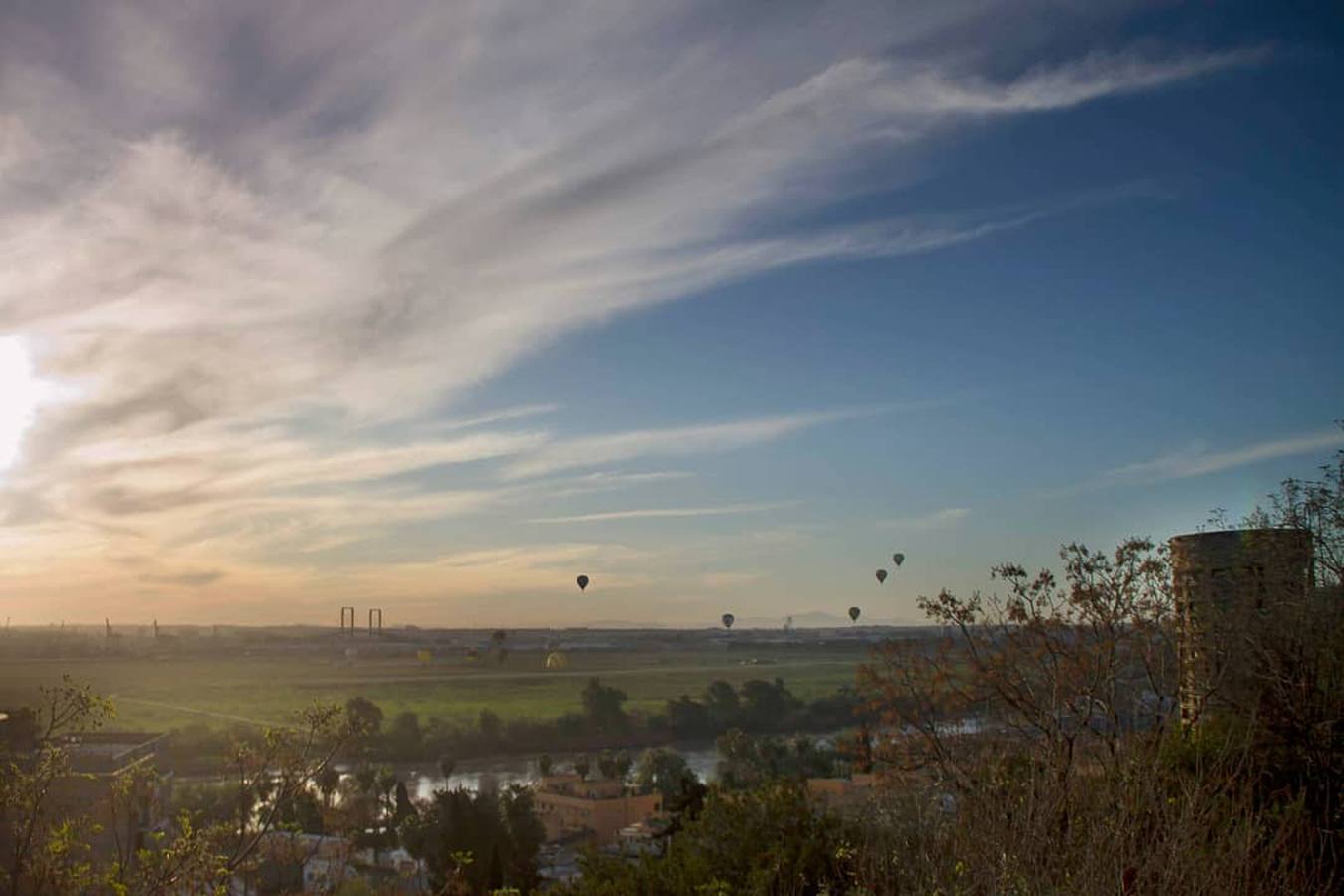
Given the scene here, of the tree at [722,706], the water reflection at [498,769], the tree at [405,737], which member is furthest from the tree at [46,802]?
the tree at [722,706]

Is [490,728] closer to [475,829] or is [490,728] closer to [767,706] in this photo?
[767,706]

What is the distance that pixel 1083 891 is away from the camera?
4.66 metres

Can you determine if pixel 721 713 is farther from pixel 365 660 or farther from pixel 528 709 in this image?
pixel 365 660

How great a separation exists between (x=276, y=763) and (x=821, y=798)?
3976 millimetres

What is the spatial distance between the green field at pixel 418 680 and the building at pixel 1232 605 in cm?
1429

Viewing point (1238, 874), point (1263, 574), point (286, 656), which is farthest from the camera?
point (286, 656)

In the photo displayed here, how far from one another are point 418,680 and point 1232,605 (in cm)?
5899

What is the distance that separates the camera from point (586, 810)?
23.8 m

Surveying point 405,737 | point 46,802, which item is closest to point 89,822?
point 46,802

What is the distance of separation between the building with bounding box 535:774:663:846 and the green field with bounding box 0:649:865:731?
582 centimetres

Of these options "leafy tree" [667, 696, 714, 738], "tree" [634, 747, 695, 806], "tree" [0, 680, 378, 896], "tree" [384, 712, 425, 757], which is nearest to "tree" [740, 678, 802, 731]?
"leafy tree" [667, 696, 714, 738]

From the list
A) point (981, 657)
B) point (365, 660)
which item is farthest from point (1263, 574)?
point (365, 660)

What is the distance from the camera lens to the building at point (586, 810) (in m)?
23.1

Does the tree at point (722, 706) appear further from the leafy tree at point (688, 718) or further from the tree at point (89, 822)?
the tree at point (89, 822)
